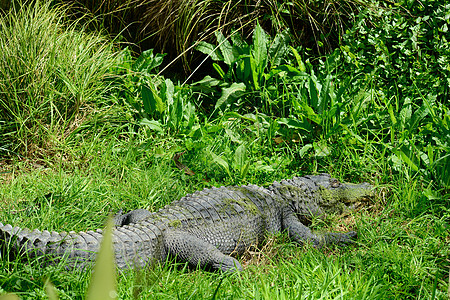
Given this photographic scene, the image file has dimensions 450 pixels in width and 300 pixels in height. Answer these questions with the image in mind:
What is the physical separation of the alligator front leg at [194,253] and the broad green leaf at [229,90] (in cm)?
215

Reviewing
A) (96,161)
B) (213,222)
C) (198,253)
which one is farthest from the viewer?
(96,161)

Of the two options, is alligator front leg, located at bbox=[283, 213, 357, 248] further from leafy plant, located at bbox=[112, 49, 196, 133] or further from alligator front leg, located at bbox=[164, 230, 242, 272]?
leafy plant, located at bbox=[112, 49, 196, 133]

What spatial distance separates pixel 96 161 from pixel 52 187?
1.90 feet

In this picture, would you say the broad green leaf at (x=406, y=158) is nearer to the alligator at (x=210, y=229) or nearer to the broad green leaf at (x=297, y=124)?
the alligator at (x=210, y=229)

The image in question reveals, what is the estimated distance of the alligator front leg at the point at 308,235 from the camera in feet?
10.8

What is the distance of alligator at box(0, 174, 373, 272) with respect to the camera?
2592 millimetres

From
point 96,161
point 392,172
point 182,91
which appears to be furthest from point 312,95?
point 96,161

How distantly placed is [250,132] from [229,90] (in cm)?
55

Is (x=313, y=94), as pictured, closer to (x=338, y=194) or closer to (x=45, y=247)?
(x=338, y=194)

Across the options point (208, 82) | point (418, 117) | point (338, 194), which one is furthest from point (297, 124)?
point (208, 82)

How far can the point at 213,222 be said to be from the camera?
3217 millimetres

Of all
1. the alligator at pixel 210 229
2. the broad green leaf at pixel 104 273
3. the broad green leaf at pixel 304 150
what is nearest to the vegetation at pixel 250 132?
the broad green leaf at pixel 304 150

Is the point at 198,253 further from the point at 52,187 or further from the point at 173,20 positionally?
the point at 173,20

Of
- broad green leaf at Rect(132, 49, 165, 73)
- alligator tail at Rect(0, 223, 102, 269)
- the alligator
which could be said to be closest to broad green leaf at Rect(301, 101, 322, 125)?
the alligator
